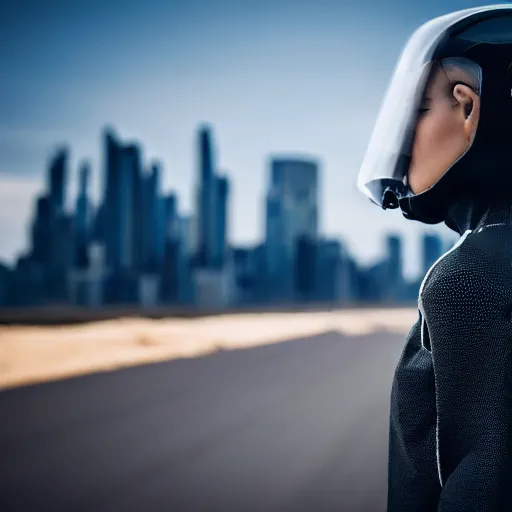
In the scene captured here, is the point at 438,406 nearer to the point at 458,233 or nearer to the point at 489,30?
the point at 458,233

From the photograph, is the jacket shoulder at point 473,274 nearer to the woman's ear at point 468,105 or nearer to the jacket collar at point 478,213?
the jacket collar at point 478,213

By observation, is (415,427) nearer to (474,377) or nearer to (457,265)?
(474,377)

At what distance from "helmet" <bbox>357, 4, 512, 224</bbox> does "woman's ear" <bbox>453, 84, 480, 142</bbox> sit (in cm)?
1

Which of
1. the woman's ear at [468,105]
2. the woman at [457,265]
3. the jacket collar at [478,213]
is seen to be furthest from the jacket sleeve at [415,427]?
the woman's ear at [468,105]

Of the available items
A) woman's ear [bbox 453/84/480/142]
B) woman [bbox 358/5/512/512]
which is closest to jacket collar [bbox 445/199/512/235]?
woman [bbox 358/5/512/512]

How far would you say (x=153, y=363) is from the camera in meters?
17.6

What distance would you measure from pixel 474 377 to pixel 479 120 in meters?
0.42

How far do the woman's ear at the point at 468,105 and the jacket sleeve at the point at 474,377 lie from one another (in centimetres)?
24

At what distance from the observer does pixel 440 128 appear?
4.11ft

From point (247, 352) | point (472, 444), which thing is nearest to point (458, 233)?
point (472, 444)

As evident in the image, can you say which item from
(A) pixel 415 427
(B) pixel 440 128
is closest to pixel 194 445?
(A) pixel 415 427

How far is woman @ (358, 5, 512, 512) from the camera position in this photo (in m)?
1.08

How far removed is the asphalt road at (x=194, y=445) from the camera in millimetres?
5148

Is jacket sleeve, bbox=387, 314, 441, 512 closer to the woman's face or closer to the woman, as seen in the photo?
the woman
